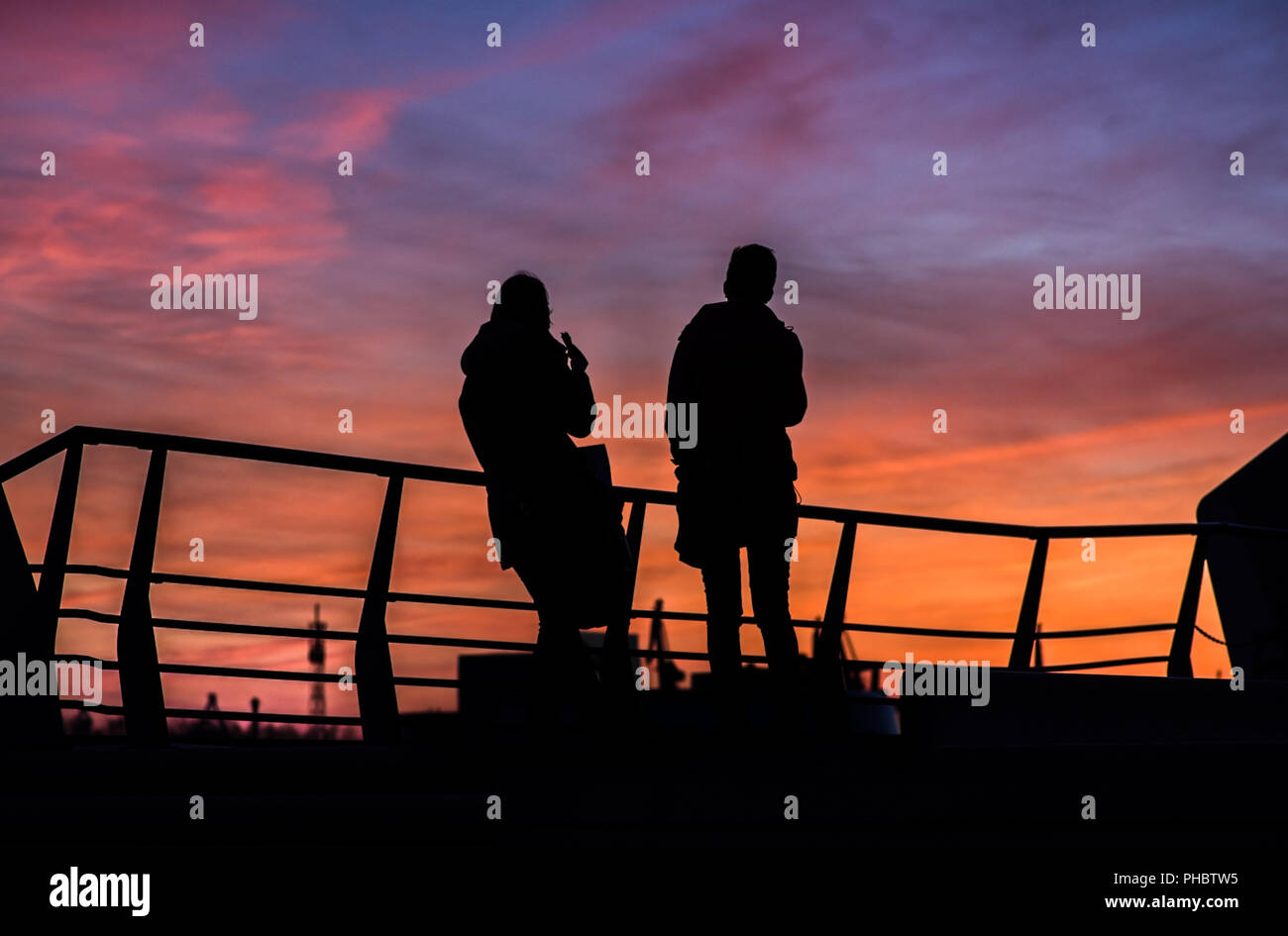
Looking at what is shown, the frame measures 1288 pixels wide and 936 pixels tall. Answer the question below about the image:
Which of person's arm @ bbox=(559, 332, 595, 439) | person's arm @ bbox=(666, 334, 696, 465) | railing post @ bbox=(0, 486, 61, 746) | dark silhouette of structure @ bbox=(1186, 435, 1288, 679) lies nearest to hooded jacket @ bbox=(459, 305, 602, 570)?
person's arm @ bbox=(559, 332, 595, 439)

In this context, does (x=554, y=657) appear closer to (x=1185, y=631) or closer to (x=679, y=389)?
(x=679, y=389)

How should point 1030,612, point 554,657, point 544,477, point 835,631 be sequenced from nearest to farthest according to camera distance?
point 554,657 < point 544,477 < point 835,631 < point 1030,612

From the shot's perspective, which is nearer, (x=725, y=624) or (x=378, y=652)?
(x=725, y=624)

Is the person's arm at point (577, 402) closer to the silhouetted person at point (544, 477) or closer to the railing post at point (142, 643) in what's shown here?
the silhouetted person at point (544, 477)

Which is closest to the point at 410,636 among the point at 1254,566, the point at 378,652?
the point at 378,652

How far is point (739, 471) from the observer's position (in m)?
5.94

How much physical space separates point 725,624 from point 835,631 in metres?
2.08

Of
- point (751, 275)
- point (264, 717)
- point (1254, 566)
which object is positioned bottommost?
point (264, 717)

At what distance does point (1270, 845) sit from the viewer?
4695 mm

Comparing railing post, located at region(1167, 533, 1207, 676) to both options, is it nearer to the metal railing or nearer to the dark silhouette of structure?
the metal railing

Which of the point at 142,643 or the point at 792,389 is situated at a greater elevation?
the point at 792,389

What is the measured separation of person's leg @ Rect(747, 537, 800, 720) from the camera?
5.87 meters
